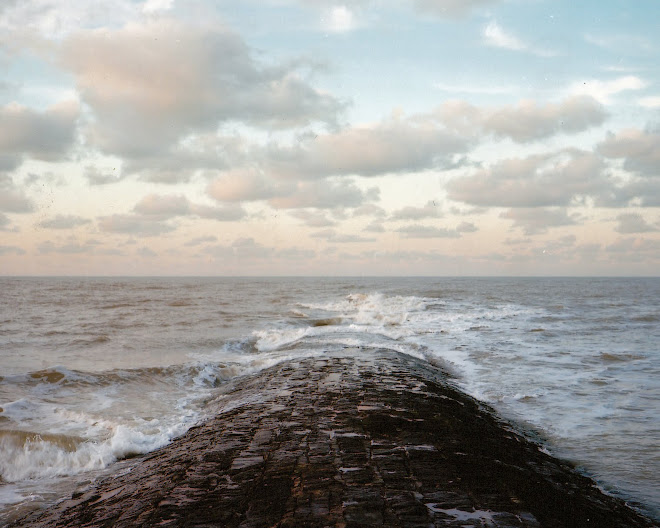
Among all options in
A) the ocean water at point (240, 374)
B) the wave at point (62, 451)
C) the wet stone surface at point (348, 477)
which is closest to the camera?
the wet stone surface at point (348, 477)

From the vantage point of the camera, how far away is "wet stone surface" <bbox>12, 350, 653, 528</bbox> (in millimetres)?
4359

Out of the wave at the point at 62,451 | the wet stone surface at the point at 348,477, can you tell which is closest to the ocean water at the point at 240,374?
the wave at the point at 62,451

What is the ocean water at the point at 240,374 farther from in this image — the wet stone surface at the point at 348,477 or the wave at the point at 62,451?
the wet stone surface at the point at 348,477

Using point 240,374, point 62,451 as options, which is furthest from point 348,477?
point 240,374

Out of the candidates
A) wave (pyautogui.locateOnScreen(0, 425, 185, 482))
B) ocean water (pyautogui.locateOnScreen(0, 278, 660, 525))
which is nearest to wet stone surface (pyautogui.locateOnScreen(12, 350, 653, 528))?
wave (pyautogui.locateOnScreen(0, 425, 185, 482))

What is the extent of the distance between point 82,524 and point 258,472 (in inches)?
71.4

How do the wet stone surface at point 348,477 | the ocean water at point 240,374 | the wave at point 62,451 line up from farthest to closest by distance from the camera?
1. the ocean water at point 240,374
2. the wave at point 62,451
3. the wet stone surface at point 348,477

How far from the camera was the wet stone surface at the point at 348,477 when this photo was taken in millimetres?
4359

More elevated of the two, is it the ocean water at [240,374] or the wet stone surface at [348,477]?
the wet stone surface at [348,477]

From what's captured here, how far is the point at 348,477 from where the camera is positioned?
5.00 meters

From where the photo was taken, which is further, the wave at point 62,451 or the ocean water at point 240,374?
the ocean water at point 240,374

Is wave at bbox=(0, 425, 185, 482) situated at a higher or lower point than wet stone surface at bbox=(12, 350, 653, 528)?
lower

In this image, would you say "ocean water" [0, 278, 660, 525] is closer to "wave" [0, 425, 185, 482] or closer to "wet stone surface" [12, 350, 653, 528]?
"wave" [0, 425, 185, 482]

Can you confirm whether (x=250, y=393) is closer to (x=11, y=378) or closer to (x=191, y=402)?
(x=191, y=402)
